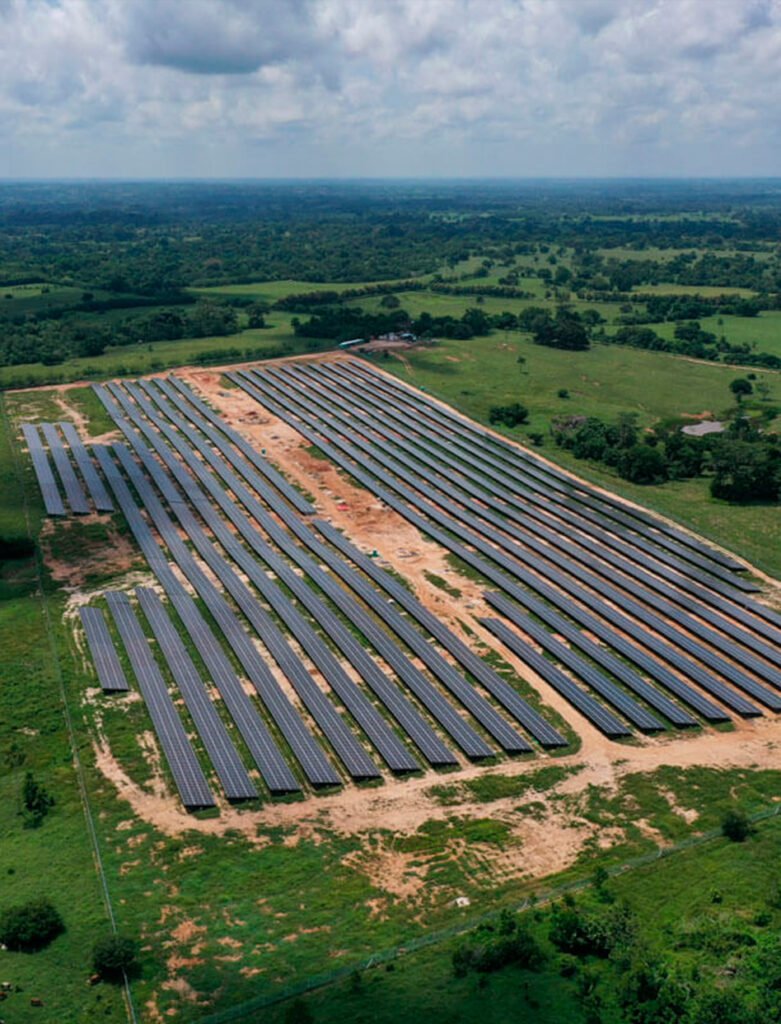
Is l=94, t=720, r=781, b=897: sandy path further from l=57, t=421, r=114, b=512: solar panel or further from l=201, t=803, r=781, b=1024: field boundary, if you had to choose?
l=57, t=421, r=114, b=512: solar panel

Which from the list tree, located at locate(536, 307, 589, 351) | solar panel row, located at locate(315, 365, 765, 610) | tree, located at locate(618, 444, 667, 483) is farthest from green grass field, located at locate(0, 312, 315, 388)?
tree, located at locate(618, 444, 667, 483)

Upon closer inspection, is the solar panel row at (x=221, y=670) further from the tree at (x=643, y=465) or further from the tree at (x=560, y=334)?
the tree at (x=560, y=334)

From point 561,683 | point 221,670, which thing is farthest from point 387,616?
point 561,683

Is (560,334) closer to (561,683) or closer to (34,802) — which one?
(561,683)

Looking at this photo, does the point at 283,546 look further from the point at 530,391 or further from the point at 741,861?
the point at 530,391

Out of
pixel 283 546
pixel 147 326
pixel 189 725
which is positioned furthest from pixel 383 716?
pixel 147 326

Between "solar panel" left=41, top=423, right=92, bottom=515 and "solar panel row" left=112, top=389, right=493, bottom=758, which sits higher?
"solar panel" left=41, top=423, right=92, bottom=515

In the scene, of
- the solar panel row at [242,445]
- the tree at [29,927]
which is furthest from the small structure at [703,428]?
the tree at [29,927]
